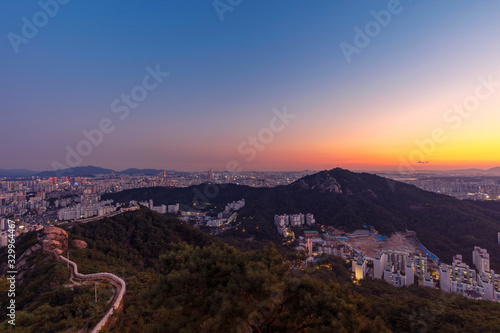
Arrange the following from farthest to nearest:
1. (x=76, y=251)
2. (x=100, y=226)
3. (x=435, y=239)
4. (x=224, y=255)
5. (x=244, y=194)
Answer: (x=244, y=194) → (x=435, y=239) → (x=100, y=226) → (x=76, y=251) → (x=224, y=255)

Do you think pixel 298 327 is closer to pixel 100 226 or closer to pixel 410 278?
pixel 100 226

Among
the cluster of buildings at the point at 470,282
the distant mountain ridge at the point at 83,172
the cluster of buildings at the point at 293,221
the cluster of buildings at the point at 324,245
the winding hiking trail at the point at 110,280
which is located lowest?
the cluster of buildings at the point at 324,245

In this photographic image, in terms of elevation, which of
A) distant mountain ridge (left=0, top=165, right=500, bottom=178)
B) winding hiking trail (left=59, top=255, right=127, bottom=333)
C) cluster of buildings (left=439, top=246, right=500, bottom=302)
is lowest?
cluster of buildings (left=439, top=246, right=500, bottom=302)

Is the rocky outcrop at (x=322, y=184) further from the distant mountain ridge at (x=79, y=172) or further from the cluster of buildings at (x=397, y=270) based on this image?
the distant mountain ridge at (x=79, y=172)

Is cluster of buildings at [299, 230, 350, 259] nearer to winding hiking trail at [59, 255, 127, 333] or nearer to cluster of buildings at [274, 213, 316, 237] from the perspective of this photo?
cluster of buildings at [274, 213, 316, 237]

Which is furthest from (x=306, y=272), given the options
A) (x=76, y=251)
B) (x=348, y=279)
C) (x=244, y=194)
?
(x=244, y=194)

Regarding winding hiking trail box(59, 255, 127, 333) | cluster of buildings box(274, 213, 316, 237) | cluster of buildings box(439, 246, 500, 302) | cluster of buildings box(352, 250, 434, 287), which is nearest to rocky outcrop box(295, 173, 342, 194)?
cluster of buildings box(274, 213, 316, 237)

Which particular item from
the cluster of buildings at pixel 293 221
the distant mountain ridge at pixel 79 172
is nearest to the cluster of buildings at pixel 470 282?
the cluster of buildings at pixel 293 221

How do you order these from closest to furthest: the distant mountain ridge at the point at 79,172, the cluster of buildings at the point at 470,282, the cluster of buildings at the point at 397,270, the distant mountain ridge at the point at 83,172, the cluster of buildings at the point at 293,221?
the cluster of buildings at the point at 470,282
the cluster of buildings at the point at 397,270
the cluster of buildings at the point at 293,221
the distant mountain ridge at the point at 83,172
the distant mountain ridge at the point at 79,172
